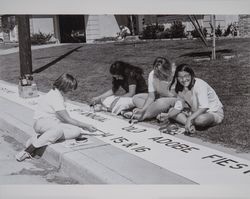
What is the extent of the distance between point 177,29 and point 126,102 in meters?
0.87

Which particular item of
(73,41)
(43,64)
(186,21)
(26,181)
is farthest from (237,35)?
(26,181)

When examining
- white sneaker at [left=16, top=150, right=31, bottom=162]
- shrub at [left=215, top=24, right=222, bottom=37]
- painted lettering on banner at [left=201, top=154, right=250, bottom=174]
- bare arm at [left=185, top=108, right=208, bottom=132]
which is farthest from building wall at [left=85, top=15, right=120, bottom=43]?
painted lettering on banner at [left=201, top=154, right=250, bottom=174]

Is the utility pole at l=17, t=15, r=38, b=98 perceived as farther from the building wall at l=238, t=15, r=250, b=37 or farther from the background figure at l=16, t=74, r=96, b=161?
the building wall at l=238, t=15, r=250, b=37

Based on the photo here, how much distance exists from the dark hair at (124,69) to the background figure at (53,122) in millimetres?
498

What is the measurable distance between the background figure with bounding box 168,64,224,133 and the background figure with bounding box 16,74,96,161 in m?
0.92

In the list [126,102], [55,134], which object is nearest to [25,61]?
[55,134]

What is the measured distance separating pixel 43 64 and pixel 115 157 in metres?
1.48

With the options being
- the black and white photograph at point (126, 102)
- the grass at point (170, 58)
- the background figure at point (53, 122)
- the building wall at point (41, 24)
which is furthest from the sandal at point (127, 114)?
the building wall at point (41, 24)

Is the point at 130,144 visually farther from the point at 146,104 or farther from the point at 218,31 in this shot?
the point at 218,31

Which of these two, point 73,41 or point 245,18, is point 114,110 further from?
point 245,18

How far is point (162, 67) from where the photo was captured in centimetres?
385

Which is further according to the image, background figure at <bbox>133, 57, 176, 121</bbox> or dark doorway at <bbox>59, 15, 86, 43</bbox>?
background figure at <bbox>133, 57, 176, 121</bbox>

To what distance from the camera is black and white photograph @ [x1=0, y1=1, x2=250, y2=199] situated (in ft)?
10.2

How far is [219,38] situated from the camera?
390 cm
